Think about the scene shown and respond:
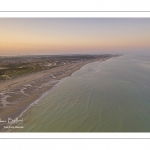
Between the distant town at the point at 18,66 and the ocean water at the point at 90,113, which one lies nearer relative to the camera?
the ocean water at the point at 90,113

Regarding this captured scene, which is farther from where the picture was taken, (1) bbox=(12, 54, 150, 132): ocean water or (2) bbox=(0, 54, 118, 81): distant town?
(2) bbox=(0, 54, 118, 81): distant town

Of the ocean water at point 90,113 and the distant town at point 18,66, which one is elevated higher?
the distant town at point 18,66

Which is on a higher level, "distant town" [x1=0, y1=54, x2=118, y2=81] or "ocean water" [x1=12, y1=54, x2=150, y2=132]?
Result: "distant town" [x1=0, y1=54, x2=118, y2=81]

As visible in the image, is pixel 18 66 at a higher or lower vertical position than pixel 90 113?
higher

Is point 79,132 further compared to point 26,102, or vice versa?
point 26,102

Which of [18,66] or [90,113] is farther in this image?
[18,66]

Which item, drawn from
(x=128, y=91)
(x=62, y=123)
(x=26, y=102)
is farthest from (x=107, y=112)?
(x=26, y=102)
